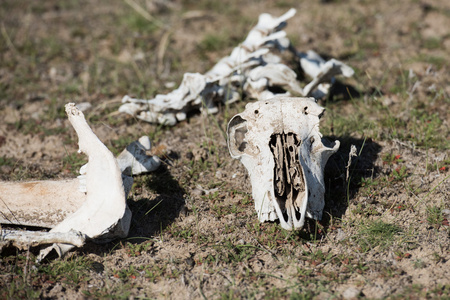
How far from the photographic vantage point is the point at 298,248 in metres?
3.39

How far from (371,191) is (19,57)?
201 inches

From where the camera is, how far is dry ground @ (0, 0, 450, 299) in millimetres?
3178

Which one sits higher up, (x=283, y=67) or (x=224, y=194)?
(x=283, y=67)

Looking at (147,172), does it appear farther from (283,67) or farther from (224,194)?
(283,67)

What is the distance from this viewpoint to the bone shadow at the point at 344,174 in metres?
3.75

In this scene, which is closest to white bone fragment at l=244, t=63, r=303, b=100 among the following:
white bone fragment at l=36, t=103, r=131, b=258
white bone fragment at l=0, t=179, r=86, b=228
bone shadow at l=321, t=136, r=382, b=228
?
bone shadow at l=321, t=136, r=382, b=228

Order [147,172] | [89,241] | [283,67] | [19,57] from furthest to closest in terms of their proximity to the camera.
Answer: [19,57] → [283,67] → [147,172] → [89,241]

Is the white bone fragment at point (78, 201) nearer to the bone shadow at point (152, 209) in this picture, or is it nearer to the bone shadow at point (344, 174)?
the bone shadow at point (152, 209)

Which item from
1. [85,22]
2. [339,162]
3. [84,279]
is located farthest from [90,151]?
[85,22]

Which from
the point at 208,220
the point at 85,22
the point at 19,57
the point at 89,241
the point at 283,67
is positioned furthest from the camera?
the point at 85,22

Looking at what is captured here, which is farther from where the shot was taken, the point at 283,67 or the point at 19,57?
the point at 19,57

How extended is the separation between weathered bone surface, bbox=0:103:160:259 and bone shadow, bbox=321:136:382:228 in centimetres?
161

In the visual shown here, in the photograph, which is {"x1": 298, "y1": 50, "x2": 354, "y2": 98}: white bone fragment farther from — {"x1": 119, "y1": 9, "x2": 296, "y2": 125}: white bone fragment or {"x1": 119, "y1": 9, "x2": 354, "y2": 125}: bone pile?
{"x1": 119, "y1": 9, "x2": 296, "y2": 125}: white bone fragment

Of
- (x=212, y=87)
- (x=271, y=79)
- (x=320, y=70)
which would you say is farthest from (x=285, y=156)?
(x=212, y=87)
